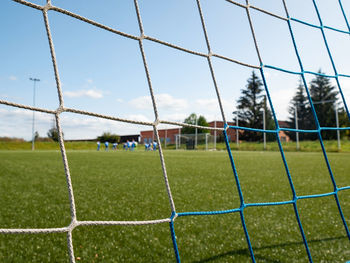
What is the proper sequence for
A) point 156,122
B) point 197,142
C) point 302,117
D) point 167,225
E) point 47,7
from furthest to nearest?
point 302,117, point 197,142, point 167,225, point 156,122, point 47,7

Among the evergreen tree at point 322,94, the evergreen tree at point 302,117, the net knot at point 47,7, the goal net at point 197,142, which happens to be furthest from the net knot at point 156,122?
the evergreen tree at point 322,94

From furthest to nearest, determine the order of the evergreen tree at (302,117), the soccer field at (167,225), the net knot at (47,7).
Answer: the evergreen tree at (302,117) → the soccer field at (167,225) → the net knot at (47,7)

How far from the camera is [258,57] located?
5.79 feet

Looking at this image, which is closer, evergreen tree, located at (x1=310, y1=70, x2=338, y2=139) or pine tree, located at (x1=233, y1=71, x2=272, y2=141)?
evergreen tree, located at (x1=310, y1=70, x2=338, y2=139)

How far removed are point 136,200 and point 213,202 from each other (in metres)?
0.72

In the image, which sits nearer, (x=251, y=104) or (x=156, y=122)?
(x=156, y=122)

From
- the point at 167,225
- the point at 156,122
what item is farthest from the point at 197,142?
the point at 156,122

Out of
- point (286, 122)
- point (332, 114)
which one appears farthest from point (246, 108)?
point (332, 114)

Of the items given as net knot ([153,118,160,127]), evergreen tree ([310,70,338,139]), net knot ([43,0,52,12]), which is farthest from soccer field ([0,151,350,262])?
evergreen tree ([310,70,338,139])

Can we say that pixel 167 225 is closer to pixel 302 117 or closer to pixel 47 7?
pixel 47 7

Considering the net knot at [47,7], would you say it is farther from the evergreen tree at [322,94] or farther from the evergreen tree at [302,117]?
the evergreen tree at [322,94]

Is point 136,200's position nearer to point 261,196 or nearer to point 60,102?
point 261,196

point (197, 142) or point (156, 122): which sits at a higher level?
point (197, 142)

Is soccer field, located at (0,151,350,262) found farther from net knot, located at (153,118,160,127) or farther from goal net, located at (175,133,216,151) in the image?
goal net, located at (175,133,216,151)
